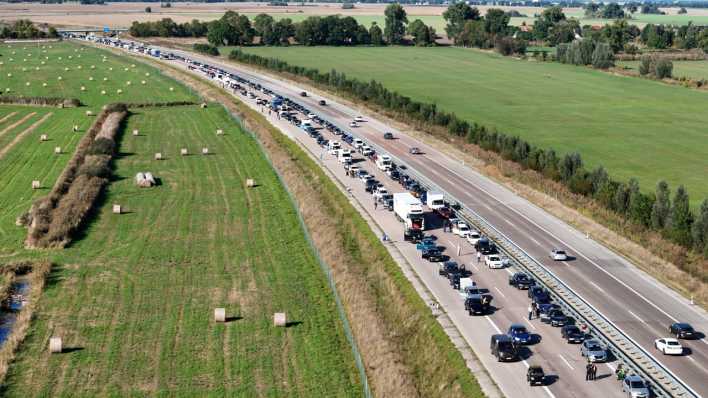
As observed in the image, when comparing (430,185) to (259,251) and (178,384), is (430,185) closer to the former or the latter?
(259,251)

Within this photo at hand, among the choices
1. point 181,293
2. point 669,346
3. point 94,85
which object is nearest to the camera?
point 669,346

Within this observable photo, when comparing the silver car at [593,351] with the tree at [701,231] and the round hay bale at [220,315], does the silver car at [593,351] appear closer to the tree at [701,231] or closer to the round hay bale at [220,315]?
the round hay bale at [220,315]

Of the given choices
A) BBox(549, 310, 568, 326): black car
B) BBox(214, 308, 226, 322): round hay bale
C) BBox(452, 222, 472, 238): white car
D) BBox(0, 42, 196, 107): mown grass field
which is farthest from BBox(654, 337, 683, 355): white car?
BBox(0, 42, 196, 107): mown grass field

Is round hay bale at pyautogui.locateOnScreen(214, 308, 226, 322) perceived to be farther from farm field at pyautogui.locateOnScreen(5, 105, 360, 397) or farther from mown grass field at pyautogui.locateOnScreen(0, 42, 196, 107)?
mown grass field at pyautogui.locateOnScreen(0, 42, 196, 107)

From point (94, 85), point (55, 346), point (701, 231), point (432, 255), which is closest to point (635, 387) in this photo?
point (432, 255)

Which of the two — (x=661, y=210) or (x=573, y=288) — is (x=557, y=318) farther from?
(x=661, y=210)

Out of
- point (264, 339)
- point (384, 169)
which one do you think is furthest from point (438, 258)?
point (384, 169)
